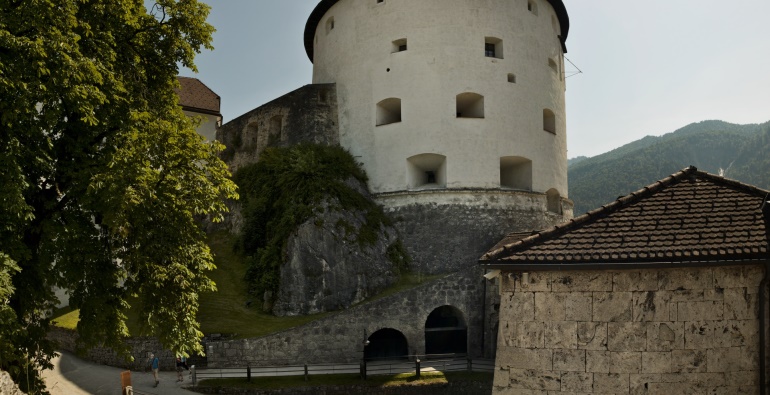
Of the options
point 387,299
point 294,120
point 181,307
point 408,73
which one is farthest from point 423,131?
point 181,307

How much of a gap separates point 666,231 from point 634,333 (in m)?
1.61

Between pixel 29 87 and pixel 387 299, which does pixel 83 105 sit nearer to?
pixel 29 87

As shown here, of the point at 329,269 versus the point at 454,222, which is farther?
the point at 454,222

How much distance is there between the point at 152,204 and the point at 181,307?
6.88 feet

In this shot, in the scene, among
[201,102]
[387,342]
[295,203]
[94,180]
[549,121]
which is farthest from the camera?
[201,102]

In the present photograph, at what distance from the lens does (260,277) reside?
953 inches

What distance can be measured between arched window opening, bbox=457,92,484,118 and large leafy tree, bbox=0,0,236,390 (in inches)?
652

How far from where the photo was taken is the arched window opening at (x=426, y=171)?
27.2 m

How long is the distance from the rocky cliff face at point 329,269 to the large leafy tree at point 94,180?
10128mm

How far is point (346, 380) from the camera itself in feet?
60.4

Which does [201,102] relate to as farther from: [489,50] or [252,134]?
[489,50]

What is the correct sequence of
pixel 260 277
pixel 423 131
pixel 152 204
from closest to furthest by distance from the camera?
pixel 152 204 < pixel 260 277 < pixel 423 131

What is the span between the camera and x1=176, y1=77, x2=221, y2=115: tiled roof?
128ft

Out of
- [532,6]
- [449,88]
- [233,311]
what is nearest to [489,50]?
[449,88]
